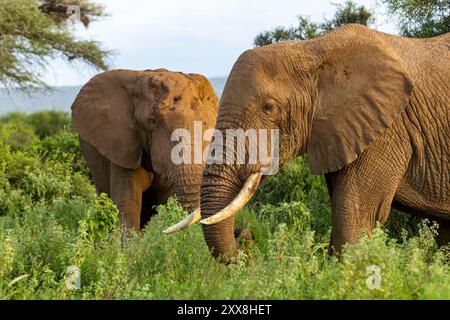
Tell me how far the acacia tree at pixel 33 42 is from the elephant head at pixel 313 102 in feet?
48.9

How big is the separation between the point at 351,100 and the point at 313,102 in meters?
0.20

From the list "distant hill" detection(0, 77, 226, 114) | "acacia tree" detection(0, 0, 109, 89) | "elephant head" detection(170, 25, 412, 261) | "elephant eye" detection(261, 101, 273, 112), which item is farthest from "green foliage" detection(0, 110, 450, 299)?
"acacia tree" detection(0, 0, 109, 89)

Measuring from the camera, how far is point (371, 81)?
203 inches

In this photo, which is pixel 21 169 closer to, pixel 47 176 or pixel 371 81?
pixel 47 176

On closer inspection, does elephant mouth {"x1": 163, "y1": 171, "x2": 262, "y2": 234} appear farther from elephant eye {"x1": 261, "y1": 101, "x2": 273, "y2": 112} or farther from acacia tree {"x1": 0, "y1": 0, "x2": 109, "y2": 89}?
acacia tree {"x1": 0, "y1": 0, "x2": 109, "y2": 89}

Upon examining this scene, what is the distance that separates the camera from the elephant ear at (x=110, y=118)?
7750mm

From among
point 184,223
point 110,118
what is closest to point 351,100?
point 184,223

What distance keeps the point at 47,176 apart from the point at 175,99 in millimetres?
3767

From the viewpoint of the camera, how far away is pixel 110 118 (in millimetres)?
8055

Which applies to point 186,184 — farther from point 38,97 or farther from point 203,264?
point 38,97

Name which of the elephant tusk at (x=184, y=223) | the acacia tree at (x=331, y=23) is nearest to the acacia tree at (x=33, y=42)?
the acacia tree at (x=331, y=23)
